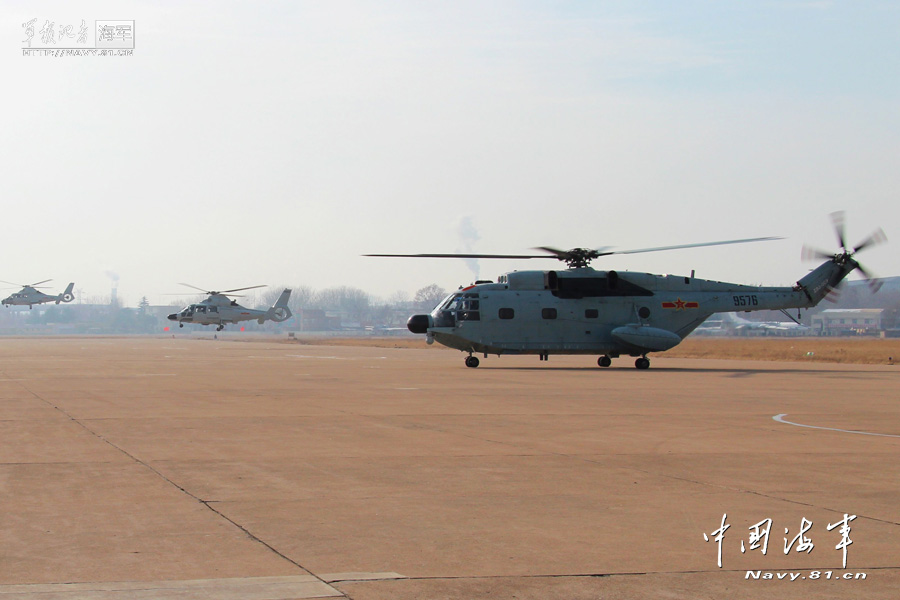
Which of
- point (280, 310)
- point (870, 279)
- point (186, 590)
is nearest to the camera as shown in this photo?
point (186, 590)

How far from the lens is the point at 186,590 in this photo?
20.0 feet

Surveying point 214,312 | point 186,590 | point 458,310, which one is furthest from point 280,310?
point 186,590

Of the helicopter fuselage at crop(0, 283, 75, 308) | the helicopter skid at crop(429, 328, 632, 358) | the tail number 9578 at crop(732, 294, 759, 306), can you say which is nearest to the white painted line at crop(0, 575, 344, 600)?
the helicopter skid at crop(429, 328, 632, 358)

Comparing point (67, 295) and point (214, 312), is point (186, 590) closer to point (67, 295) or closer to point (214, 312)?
point (214, 312)

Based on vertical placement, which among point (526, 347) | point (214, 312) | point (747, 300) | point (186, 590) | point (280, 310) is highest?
point (280, 310)

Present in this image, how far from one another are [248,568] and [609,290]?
3347 centimetres

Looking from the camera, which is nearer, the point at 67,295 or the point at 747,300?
the point at 747,300

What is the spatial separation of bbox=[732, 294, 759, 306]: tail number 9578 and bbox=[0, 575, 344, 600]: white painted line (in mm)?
35308

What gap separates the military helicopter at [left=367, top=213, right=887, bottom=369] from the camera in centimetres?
3897

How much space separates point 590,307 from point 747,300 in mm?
6335

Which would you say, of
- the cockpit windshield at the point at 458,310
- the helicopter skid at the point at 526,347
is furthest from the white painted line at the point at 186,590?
the helicopter skid at the point at 526,347

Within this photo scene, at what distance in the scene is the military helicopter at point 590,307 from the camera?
1534 inches

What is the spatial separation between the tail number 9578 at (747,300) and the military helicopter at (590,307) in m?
0.04

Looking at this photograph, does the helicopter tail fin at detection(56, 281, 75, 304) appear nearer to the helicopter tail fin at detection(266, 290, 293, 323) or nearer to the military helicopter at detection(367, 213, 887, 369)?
the helicopter tail fin at detection(266, 290, 293, 323)
